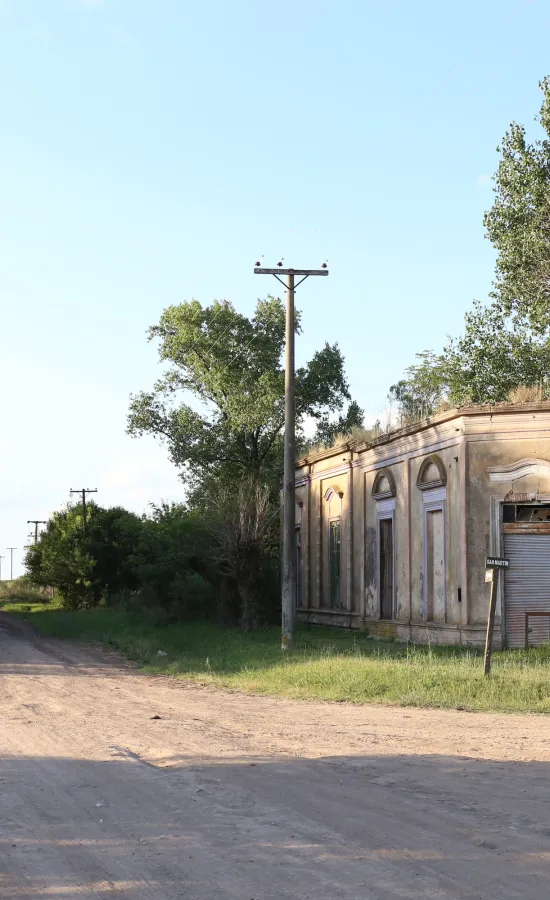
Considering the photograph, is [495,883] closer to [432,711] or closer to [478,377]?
[432,711]

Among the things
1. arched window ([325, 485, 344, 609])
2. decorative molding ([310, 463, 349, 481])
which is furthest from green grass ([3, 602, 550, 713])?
decorative molding ([310, 463, 349, 481])

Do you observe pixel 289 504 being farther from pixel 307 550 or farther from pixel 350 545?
pixel 307 550

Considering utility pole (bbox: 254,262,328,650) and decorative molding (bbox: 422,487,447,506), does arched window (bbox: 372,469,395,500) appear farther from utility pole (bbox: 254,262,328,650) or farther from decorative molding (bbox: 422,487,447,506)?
utility pole (bbox: 254,262,328,650)

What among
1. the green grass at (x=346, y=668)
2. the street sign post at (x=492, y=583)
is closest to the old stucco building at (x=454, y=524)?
the green grass at (x=346, y=668)

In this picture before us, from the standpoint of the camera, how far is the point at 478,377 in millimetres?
37281

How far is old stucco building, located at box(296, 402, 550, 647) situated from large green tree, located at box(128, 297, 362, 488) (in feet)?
56.5

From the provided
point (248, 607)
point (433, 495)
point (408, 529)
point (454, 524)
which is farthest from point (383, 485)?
point (248, 607)

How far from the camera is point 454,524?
76.8ft

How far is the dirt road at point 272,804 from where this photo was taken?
5.97 m

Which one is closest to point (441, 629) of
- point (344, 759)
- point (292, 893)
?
point (344, 759)

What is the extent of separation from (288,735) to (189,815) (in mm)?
4259

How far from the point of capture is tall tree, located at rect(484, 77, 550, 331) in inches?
1199

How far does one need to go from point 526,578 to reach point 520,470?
8.20ft

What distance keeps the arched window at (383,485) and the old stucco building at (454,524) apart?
4 centimetres
